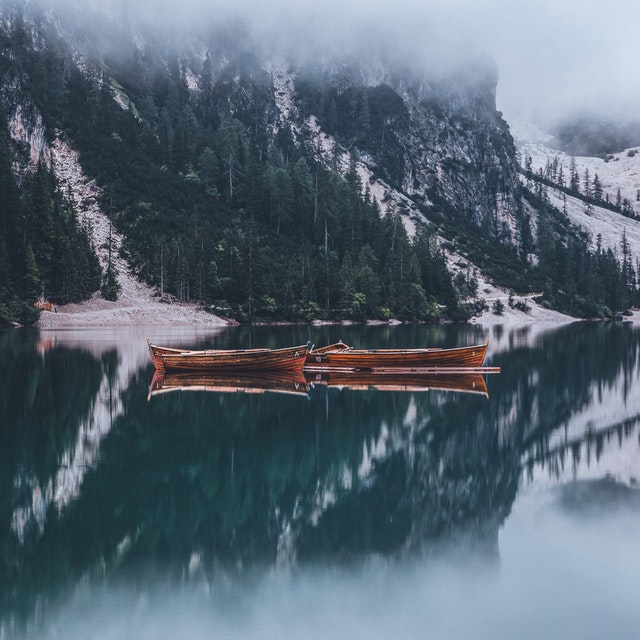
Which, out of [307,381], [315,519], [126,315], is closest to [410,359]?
[307,381]

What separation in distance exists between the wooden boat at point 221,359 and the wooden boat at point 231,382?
322mm

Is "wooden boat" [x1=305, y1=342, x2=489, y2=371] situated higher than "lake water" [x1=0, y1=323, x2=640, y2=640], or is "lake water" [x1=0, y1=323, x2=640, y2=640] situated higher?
"wooden boat" [x1=305, y1=342, x2=489, y2=371]

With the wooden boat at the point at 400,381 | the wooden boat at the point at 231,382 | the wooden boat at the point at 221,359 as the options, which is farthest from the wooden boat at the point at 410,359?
the wooden boat at the point at 231,382

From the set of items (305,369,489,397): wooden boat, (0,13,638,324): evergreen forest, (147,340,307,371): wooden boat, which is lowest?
(305,369,489,397): wooden boat

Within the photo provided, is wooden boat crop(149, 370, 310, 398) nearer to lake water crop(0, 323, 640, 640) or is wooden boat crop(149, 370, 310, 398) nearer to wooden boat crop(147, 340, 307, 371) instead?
wooden boat crop(147, 340, 307, 371)

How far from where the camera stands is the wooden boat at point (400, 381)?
1228 inches

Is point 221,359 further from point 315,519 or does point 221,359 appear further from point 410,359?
point 315,519

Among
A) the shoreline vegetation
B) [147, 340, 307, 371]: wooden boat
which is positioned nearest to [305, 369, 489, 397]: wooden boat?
[147, 340, 307, 371]: wooden boat

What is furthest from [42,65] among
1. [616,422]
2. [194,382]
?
[616,422]

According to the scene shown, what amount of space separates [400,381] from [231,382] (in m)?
8.24

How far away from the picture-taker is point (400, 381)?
3375cm

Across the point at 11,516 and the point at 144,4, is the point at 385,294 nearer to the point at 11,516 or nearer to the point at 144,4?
the point at 11,516

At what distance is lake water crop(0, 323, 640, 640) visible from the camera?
922 centimetres

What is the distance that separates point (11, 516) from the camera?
492 inches
